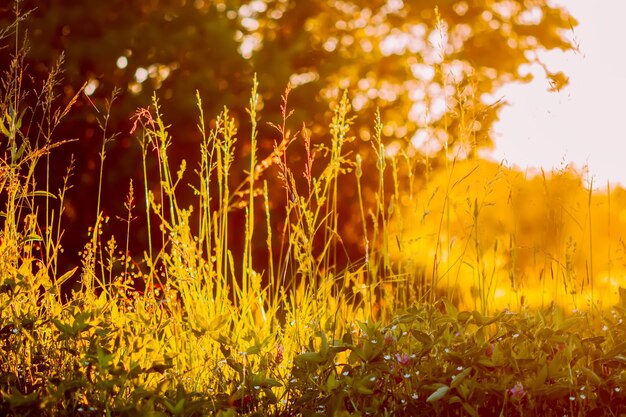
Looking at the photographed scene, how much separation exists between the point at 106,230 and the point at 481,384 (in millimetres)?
2904

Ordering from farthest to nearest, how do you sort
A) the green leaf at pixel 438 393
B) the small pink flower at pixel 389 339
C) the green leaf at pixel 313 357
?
the small pink flower at pixel 389 339 → the green leaf at pixel 313 357 → the green leaf at pixel 438 393

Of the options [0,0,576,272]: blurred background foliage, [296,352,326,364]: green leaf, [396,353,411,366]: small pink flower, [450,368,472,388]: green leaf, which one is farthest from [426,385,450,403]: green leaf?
[0,0,576,272]: blurred background foliage

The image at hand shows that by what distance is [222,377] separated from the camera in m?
2.34

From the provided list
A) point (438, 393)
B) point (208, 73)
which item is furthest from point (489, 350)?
point (208, 73)

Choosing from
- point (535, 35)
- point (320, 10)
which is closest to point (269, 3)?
point (320, 10)

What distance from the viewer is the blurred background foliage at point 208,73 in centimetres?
438

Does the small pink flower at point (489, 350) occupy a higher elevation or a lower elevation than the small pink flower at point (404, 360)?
lower

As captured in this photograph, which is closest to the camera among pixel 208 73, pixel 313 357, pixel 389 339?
pixel 313 357

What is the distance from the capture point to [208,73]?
14.3 feet

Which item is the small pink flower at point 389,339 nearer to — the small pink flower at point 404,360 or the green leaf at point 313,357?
the small pink flower at point 404,360

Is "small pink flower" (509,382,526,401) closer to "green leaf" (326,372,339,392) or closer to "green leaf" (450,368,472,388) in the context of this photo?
"green leaf" (450,368,472,388)

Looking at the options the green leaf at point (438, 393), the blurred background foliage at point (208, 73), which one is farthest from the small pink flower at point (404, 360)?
the blurred background foliage at point (208, 73)

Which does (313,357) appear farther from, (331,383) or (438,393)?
(438,393)

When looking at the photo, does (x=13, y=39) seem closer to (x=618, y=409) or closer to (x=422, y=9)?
(x=422, y=9)
